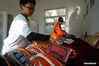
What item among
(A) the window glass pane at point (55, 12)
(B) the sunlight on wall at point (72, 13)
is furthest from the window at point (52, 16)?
(B) the sunlight on wall at point (72, 13)

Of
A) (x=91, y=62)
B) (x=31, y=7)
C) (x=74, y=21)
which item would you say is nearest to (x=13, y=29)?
(x=31, y=7)

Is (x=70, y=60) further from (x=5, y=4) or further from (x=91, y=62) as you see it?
(x=5, y=4)

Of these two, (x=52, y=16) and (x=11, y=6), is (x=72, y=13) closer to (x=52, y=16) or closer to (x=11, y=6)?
(x=52, y=16)

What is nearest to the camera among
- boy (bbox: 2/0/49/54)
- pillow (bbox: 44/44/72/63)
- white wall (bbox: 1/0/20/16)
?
pillow (bbox: 44/44/72/63)

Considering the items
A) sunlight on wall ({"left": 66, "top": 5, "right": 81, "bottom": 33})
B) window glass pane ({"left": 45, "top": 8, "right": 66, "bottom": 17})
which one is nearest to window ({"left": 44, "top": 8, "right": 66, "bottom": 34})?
window glass pane ({"left": 45, "top": 8, "right": 66, "bottom": 17})

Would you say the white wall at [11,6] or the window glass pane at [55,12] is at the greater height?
the white wall at [11,6]

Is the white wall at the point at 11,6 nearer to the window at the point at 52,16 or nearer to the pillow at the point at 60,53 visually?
the window at the point at 52,16

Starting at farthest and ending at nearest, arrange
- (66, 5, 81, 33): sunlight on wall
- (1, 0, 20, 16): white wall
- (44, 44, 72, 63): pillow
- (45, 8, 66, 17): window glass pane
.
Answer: (45, 8, 66, 17): window glass pane
(66, 5, 81, 33): sunlight on wall
(1, 0, 20, 16): white wall
(44, 44, 72, 63): pillow

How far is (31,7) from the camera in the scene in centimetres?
104

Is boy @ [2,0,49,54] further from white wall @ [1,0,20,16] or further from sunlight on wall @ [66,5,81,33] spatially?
white wall @ [1,0,20,16]

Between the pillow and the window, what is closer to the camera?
the pillow

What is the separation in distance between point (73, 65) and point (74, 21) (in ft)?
14.2

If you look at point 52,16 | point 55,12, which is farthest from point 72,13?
point 52,16

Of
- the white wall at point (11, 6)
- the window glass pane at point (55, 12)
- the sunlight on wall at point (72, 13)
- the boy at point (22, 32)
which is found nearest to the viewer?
the boy at point (22, 32)
